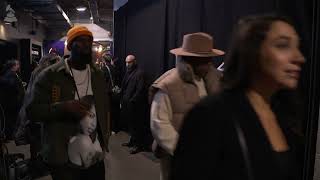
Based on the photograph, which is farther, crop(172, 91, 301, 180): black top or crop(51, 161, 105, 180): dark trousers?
crop(51, 161, 105, 180): dark trousers

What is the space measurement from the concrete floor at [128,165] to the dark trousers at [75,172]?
2.39 metres

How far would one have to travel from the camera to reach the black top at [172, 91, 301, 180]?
1165mm

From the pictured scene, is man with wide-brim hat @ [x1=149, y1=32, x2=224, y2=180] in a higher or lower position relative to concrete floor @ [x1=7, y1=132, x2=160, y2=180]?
higher

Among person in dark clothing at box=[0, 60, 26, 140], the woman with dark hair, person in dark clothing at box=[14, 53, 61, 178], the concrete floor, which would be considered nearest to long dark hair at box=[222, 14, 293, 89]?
the woman with dark hair

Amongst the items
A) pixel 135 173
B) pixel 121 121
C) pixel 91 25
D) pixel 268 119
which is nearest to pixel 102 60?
pixel 121 121

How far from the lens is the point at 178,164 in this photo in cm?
122

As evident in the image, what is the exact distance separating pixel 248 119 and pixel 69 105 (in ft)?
5.20

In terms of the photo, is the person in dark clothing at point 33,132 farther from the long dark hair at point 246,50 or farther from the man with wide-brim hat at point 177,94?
the long dark hair at point 246,50

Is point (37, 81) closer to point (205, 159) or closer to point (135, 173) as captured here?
point (205, 159)

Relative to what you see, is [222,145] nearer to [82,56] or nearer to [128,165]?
[82,56]

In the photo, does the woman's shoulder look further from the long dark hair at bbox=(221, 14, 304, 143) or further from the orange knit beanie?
the orange knit beanie

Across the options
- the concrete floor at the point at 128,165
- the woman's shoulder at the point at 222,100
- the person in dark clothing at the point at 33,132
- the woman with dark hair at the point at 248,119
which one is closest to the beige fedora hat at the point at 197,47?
the woman with dark hair at the point at 248,119

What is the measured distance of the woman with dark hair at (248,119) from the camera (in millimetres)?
1169

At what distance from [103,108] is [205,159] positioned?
174 centimetres
